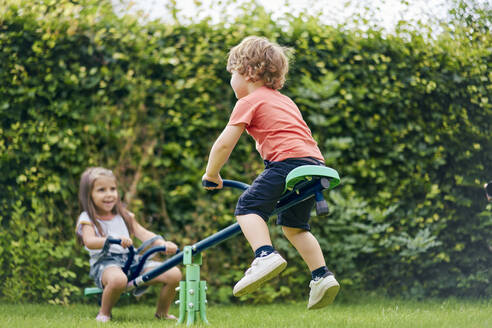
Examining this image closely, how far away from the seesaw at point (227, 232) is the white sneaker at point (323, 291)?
1.36ft

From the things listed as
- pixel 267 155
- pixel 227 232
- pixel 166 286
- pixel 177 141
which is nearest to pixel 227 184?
pixel 227 232

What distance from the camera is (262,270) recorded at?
2.77m

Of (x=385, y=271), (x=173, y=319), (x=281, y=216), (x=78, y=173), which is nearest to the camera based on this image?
(x=281, y=216)

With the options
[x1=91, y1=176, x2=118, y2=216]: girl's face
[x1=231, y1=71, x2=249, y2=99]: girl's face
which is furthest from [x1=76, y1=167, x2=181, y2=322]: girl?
[x1=231, y1=71, x2=249, y2=99]: girl's face

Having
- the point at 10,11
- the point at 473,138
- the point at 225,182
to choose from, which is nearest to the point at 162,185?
the point at 225,182

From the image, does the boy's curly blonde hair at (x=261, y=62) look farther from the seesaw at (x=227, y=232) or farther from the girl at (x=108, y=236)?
the girl at (x=108, y=236)

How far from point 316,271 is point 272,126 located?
2.60 feet

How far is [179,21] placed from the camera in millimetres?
4934

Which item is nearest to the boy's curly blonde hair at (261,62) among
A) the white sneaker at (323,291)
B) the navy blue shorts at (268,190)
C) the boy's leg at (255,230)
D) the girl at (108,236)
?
the navy blue shorts at (268,190)

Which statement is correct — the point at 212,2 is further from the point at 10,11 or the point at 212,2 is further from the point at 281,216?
the point at 281,216

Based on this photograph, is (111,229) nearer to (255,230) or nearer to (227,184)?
(227,184)

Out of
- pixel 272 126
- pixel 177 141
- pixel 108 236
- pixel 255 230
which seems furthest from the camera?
pixel 177 141

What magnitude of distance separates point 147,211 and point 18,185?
1.08m

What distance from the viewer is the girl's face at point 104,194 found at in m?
4.20
